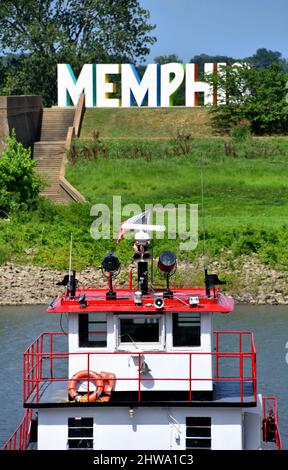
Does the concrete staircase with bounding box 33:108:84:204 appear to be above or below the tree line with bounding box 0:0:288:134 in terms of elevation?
below

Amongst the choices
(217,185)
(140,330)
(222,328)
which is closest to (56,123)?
(217,185)

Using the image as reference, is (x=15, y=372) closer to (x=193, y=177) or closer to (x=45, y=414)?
(x=45, y=414)

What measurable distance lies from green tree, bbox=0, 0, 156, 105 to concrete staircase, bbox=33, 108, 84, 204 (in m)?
17.0

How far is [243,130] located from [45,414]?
53.7 metres

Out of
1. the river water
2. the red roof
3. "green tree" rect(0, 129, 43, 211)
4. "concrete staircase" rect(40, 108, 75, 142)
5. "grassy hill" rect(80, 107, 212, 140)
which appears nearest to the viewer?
the red roof

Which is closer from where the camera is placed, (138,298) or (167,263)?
(138,298)

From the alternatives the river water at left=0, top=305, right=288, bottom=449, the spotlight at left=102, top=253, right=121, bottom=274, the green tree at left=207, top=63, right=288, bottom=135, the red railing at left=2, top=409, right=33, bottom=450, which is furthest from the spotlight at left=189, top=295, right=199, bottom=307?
the green tree at left=207, top=63, right=288, bottom=135

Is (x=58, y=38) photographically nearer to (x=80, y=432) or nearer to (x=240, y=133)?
(x=240, y=133)

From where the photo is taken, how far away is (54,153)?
7556cm

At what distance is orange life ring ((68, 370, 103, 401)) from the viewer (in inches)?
1027

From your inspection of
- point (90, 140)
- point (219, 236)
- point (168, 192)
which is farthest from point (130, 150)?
point (219, 236)

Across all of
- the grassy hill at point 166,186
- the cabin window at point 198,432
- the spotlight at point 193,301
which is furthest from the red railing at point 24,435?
the grassy hill at point 166,186

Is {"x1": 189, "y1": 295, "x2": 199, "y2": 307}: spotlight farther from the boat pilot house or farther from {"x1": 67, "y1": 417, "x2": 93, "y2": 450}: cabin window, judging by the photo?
{"x1": 67, "y1": 417, "x2": 93, "y2": 450}: cabin window

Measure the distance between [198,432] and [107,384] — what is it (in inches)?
83.7
